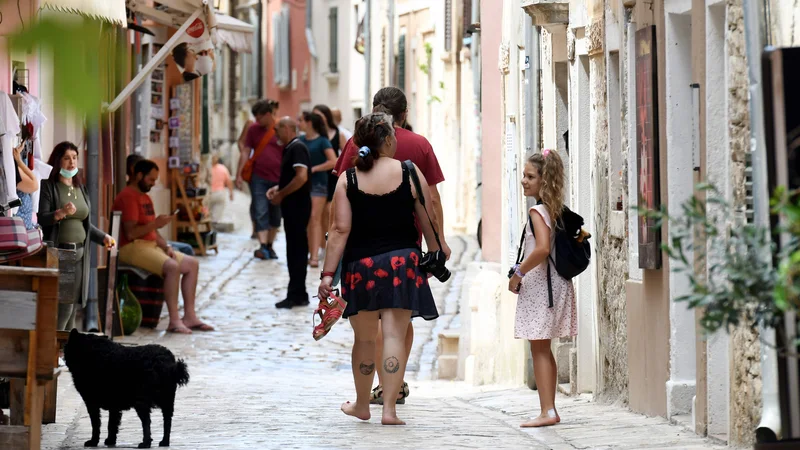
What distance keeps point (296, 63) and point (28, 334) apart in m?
41.4

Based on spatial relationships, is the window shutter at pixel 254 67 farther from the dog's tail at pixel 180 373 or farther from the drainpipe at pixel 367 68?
the dog's tail at pixel 180 373

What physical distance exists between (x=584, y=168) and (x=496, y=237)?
157 inches

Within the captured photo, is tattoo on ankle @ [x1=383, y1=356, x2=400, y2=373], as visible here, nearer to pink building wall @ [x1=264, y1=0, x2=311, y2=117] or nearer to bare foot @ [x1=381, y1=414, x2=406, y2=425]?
bare foot @ [x1=381, y1=414, x2=406, y2=425]

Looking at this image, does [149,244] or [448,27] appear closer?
[149,244]

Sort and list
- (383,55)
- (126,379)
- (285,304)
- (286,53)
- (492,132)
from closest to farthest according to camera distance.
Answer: (126,379) → (492,132) → (285,304) → (383,55) → (286,53)

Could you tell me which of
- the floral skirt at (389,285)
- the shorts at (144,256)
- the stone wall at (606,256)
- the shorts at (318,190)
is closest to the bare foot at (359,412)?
the floral skirt at (389,285)

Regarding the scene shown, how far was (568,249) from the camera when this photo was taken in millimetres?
8258

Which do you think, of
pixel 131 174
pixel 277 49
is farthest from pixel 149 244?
pixel 277 49

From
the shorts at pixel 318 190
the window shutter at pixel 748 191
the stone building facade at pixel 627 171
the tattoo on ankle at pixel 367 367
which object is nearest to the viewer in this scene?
the window shutter at pixel 748 191

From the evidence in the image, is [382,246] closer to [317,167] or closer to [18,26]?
[18,26]

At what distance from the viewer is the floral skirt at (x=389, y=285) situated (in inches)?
318

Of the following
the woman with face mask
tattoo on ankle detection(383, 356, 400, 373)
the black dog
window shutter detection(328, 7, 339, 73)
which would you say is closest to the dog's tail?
the black dog

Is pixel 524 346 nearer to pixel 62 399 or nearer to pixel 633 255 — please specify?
pixel 633 255

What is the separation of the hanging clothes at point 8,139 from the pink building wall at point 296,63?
118 feet
